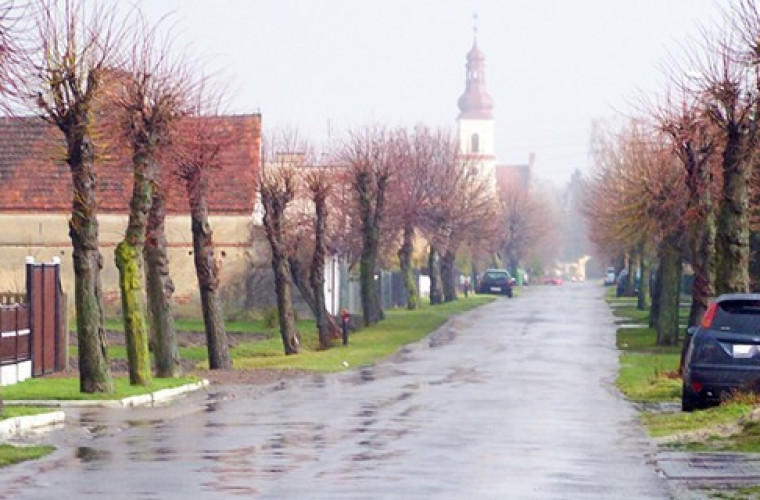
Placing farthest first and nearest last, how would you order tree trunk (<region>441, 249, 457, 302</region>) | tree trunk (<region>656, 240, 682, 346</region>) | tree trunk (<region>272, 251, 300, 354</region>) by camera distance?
tree trunk (<region>441, 249, 457, 302</region>) → tree trunk (<region>656, 240, 682, 346</region>) → tree trunk (<region>272, 251, 300, 354</region>)

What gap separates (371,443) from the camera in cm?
1972

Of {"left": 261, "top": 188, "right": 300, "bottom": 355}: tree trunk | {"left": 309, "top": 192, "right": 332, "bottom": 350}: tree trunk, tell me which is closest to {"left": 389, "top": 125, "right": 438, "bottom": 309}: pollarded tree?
{"left": 309, "top": 192, "right": 332, "bottom": 350}: tree trunk

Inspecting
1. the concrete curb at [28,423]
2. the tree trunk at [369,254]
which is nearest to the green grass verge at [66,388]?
the concrete curb at [28,423]

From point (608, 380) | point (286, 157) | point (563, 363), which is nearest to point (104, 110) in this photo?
point (608, 380)

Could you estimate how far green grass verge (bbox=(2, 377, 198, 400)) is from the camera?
91.7 ft

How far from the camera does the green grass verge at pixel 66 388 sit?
27938mm

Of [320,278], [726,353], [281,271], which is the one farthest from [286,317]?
[726,353]

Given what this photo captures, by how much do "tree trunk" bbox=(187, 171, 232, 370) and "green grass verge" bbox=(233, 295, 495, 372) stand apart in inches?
47.8

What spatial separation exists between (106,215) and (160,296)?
24.9 metres

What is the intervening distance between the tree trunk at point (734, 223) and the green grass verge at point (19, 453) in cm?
1559

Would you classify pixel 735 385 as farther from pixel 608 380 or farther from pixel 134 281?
pixel 134 281

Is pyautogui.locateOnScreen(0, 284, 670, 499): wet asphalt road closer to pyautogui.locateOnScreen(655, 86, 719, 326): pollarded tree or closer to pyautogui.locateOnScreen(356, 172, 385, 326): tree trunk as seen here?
pyautogui.locateOnScreen(655, 86, 719, 326): pollarded tree

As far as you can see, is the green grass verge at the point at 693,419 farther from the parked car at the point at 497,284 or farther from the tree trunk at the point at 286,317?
the parked car at the point at 497,284

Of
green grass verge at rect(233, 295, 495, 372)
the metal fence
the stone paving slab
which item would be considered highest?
the metal fence
